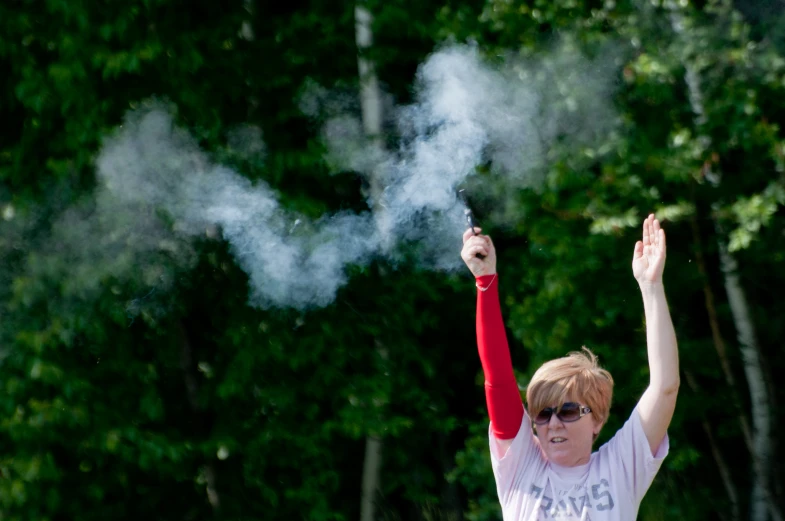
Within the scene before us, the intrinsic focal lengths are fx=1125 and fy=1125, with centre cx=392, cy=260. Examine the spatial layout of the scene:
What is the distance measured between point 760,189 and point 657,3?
103 cm

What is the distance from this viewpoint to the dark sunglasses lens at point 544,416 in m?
2.49

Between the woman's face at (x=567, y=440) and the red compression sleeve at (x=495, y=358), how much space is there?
3.5 inches

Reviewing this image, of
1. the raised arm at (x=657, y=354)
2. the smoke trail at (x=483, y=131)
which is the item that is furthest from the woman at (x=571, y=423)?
the smoke trail at (x=483, y=131)

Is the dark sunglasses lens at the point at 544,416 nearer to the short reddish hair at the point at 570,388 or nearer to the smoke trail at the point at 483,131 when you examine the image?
the short reddish hair at the point at 570,388

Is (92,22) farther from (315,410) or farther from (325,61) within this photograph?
(315,410)

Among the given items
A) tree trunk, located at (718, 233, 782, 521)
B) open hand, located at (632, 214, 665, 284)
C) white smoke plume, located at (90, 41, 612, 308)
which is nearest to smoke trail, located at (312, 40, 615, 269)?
white smoke plume, located at (90, 41, 612, 308)

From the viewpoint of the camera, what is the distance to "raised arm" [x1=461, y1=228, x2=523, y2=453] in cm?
240

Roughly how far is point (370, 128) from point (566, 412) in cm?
371

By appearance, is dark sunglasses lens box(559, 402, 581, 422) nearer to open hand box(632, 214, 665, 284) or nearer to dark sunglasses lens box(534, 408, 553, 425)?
dark sunglasses lens box(534, 408, 553, 425)

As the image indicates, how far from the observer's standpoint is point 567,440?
2.47 m

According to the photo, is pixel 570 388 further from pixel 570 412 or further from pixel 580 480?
pixel 580 480

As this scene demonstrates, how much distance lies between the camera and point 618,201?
5.40 metres

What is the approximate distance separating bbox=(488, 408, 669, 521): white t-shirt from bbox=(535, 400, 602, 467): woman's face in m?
0.02

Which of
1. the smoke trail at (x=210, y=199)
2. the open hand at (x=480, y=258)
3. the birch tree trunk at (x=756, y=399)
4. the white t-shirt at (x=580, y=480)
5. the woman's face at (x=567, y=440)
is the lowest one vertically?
the white t-shirt at (x=580, y=480)
